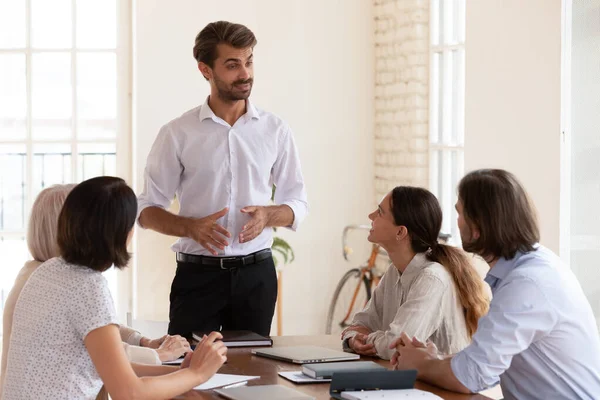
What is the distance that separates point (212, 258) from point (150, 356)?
0.95 m

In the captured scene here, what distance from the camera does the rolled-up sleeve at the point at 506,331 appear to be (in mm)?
2398

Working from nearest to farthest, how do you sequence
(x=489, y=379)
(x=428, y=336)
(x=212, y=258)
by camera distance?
(x=489, y=379), (x=428, y=336), (x=212, y=258)

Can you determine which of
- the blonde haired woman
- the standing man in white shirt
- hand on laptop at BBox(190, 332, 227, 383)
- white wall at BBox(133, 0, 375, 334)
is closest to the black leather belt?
the standing man in white shirt

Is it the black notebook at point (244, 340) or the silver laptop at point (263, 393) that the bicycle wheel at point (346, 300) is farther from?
the silver laptop at point (263, 393)

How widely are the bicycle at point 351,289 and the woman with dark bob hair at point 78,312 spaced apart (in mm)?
4233

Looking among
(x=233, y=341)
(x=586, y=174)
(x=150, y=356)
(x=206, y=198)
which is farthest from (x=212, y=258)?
(x=586, y=174)

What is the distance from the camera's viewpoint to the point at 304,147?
690 centimetres

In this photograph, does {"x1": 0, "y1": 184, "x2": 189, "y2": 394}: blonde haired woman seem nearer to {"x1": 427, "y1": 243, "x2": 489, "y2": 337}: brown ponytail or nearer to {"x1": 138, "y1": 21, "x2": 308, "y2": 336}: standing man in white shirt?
{"x1": 138, "y1": 21, "x2": 308, "y2": 336}: standing man in white shirt

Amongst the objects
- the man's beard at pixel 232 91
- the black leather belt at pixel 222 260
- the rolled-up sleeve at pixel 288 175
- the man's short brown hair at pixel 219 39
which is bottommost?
the black leather belt at pixel 222 260

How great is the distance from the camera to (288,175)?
157 inches

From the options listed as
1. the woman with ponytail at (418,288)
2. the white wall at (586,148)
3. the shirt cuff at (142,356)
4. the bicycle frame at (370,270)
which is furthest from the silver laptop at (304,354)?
the bicycle frame at (370,270)

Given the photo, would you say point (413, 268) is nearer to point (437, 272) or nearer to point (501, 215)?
point (437, 272)

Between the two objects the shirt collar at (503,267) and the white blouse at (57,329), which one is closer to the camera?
the white blouse at (57,329)

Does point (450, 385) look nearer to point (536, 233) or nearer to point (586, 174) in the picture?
point (536, 233)
